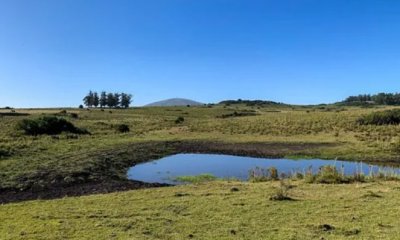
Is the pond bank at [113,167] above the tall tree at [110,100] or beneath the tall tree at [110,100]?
beneath

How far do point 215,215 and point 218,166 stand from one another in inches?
760

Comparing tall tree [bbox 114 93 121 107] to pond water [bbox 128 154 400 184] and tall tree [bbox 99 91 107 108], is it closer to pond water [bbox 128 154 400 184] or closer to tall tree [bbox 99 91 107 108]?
tall tree [bbox 99 91 107 108]

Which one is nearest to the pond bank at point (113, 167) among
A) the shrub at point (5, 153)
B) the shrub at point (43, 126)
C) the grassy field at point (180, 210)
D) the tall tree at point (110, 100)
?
the grassy field at point (180, 210)

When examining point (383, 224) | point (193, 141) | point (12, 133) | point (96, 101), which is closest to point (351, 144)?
point (193, 141)

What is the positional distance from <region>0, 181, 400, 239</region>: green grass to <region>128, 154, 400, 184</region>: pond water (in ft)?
28.8

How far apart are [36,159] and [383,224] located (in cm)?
2430

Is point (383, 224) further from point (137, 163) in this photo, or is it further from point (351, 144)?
point (351, 144)

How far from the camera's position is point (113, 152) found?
3584 centimetres

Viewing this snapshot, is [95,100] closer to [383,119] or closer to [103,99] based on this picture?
[103,99]

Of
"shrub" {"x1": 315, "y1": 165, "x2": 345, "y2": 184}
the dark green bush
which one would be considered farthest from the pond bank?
the dark green bush

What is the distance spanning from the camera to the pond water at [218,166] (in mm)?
28017

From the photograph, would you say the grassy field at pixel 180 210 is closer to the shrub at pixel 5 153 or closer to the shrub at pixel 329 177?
the shrub at pixel 5 153

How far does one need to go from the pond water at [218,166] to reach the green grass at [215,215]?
8.77 meters

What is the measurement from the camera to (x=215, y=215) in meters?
13.8
